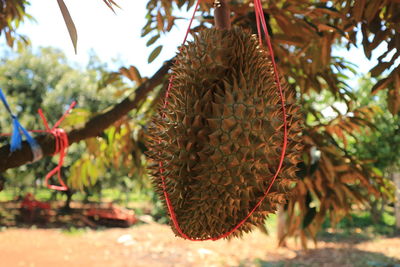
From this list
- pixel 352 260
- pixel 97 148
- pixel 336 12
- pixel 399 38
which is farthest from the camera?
pixel 352 260

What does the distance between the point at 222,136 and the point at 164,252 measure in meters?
6.50

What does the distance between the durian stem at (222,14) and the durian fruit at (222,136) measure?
0.01 metres

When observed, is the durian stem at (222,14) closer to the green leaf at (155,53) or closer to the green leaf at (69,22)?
the green leaf at (69,22)

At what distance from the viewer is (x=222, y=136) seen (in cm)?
82

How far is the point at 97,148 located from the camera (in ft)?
8.21

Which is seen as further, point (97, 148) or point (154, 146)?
point (97, 148)

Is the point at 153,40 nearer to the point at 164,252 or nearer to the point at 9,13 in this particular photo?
the point at 9,13

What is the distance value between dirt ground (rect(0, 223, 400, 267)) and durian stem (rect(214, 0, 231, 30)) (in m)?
5.58

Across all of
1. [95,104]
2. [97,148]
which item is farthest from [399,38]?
[95,104]

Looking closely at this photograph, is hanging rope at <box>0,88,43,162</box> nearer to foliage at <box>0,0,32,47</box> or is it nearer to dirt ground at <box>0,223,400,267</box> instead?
foliage at <box>0,0,32,47</box>

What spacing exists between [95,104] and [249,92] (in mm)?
11423

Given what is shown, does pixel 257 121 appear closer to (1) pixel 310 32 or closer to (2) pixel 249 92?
(2) pixel 249 92

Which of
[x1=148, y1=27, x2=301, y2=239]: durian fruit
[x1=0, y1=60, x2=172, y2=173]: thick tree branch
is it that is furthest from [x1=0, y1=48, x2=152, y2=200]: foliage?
[x1=148, y1=27, x2=301, y2=239]: durian fruit

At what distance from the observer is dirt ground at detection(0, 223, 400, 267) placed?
619 cm
